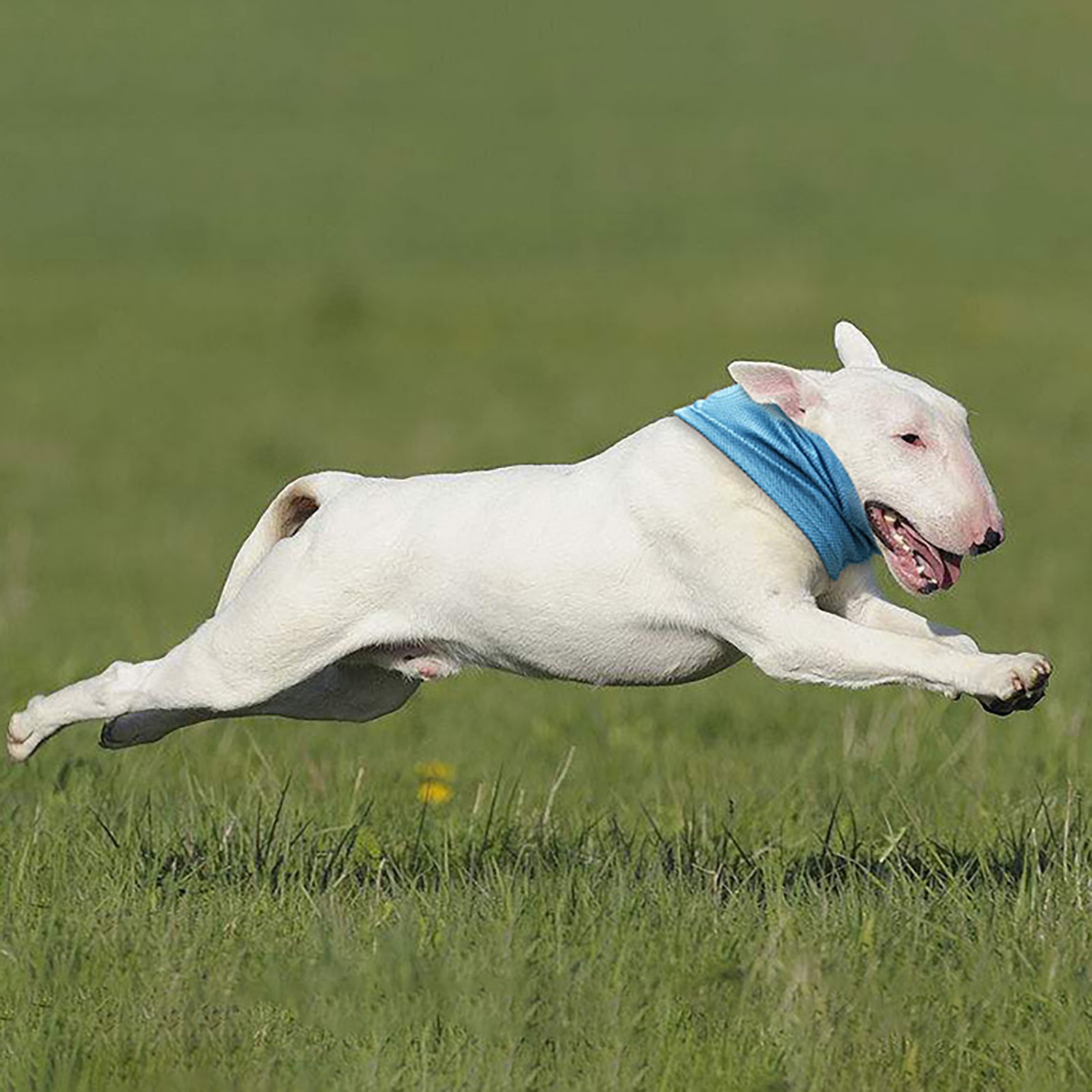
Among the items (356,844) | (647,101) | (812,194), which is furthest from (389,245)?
(356,844)

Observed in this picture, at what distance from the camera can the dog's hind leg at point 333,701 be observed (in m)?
5.74

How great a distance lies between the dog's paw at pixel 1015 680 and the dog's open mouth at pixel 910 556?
31 cm

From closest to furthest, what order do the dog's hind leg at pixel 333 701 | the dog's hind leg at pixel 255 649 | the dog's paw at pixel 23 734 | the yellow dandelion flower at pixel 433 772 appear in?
the dog's hind leg at pixel 255 649 → the dog's hind leg at pixel 333 701 → the dog's paw at pixel 23 734 → the yellow dandelion flower at pixel 433 772

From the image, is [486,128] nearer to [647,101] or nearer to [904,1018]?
[647,101]

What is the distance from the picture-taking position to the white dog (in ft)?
16.1

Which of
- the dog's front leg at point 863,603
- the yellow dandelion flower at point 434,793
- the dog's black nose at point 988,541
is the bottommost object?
the yellow dandelion flower at point 434,793

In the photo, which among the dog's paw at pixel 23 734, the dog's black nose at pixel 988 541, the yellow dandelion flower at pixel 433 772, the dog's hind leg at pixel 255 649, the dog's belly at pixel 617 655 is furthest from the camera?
the yellow dandelion flower at pixel 433 772

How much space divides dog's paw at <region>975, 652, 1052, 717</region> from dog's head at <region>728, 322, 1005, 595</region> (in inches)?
10.5

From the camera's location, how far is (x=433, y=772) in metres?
7.51

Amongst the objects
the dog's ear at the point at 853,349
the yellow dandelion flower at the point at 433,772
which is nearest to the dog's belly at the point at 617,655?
the dog's ear at the point at 853,349

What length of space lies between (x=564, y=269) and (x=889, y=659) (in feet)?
79.3

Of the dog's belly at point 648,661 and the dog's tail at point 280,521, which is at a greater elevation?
the dog's tail at point 280,521

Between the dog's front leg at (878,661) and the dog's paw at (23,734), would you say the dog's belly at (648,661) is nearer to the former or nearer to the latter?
the dog's front leg at (878,661)

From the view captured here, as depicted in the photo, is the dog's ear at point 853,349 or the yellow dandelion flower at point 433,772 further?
the yellow dandelion flower at point 433,772
